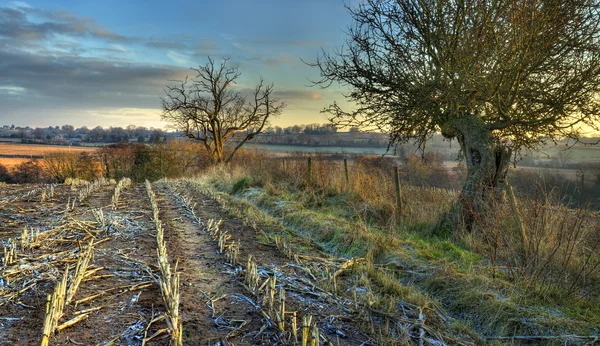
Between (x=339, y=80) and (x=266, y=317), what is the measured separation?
7681mm

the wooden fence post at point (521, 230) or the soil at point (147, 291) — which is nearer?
the soil at point (147, 291)

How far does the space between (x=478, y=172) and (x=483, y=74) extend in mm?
2220

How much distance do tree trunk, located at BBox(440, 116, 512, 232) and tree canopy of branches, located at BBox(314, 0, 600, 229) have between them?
0.02m

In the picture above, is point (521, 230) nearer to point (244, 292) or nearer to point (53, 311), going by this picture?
point (244, 292)

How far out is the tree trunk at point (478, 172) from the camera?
799cm

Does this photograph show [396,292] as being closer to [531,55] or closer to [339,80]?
[531,55]

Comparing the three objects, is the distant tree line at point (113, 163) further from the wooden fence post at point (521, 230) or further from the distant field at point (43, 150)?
the wooden fence post at point (521, 230)

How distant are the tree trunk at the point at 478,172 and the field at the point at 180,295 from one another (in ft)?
11.6

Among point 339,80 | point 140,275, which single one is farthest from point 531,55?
point 140,275

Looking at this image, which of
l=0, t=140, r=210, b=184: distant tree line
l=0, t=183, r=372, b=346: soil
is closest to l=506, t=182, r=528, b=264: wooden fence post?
l=0, t=183, r=372, b=346: soil

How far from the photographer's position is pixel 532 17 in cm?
627

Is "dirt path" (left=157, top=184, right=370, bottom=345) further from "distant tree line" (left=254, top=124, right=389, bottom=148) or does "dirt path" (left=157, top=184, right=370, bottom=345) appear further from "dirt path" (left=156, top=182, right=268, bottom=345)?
"distant tree line" (left=254, top=124, right=389, bottom=148)

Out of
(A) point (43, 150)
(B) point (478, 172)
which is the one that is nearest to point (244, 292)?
(B) point (478, 172)

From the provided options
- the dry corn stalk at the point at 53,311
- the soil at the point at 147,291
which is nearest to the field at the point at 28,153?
the soil at the point at 147,291
